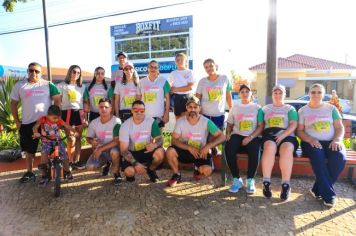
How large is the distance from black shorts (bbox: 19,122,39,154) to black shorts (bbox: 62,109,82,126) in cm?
61

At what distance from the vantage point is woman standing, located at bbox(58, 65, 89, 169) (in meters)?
5.31

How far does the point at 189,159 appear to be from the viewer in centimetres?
448

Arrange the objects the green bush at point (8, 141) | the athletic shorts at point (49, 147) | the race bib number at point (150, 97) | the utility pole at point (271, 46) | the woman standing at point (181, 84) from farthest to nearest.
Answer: the green bush at point (8, 141)
the utility pole at point (271, 46)
the woman standing at point (181, 84)
the race bib number at point (150, 97)
the athletic shorts at point (49, 147)

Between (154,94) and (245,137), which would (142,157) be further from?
(245,137)

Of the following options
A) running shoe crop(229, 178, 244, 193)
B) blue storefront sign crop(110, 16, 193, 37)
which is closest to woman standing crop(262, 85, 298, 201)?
running shoe crop(229, 178, 244, 193)

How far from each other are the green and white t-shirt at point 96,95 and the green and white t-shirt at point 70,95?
186 mm

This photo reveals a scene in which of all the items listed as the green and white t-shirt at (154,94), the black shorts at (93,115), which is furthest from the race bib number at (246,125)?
the black shorts at (93,115)

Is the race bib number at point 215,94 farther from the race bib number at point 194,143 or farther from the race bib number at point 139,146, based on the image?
the race bib number at point 139,146

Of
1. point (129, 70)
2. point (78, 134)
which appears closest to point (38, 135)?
point (78, 134)

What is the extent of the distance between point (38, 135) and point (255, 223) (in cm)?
320

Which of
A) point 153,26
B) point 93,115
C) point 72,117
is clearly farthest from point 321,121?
point 153,26

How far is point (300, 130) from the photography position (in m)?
4.24

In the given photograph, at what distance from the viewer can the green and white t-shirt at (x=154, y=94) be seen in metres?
4.97

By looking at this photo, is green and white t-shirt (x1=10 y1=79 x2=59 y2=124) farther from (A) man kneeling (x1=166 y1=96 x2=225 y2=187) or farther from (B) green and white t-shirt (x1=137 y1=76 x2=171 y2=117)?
(A) man kneeling (x1=166 y1=96 x2=225 y2=187)
